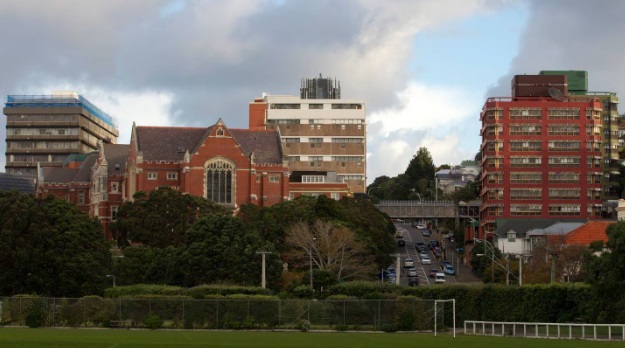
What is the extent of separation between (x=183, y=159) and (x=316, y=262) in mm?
48539

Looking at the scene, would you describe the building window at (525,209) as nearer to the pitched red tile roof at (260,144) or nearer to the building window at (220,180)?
the pitched red tile roof at (260,144)

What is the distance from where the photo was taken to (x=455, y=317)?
86188 mm

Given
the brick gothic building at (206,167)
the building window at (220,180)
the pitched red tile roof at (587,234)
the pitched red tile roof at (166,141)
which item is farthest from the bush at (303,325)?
the pitched red tile roof at (166,141)

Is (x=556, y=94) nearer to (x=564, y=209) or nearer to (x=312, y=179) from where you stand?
(x=564, y=209)

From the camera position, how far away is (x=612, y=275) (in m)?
78.6

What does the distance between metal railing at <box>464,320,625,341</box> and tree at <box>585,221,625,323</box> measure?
3892mm

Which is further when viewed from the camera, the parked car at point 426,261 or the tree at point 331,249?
the parked car at point 426,261

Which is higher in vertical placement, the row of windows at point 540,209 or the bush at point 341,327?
the row of windows at point 540,209

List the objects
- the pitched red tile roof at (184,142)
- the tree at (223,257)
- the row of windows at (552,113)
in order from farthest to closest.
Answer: the row of windows at (552,113) → the pitched red tile roof at (184,142) → the tree at (223,257)

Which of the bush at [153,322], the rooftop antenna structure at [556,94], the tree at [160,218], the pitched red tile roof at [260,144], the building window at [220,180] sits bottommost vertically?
the bush at [153,322]

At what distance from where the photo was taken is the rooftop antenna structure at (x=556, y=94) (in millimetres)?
187625

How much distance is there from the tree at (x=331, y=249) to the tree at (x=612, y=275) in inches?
1814

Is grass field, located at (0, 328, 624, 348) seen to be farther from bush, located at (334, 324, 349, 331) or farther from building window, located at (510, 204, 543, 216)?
building window, located at (510, 204, 543, 216)

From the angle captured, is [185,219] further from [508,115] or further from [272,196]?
[508,115]
